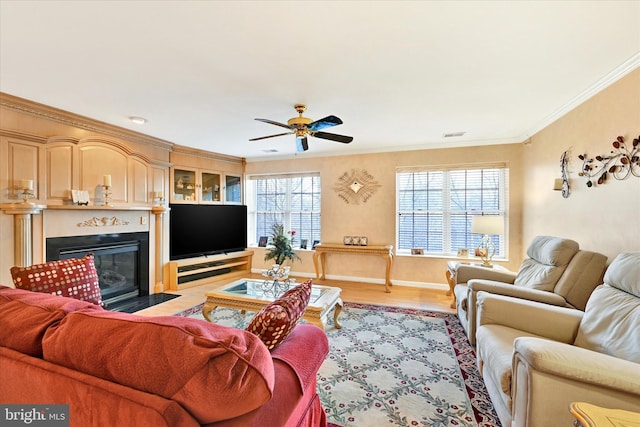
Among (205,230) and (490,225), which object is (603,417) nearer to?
(490,225)

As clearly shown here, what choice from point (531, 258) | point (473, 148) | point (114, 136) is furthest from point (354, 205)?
point (114, 136)

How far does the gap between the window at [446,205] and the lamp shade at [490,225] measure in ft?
3.16

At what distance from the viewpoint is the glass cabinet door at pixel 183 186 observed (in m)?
4.74

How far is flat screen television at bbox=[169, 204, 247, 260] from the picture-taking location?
4.70 meters

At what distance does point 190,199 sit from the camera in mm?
4961

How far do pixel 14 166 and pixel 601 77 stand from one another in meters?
5.54

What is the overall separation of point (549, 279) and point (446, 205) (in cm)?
232

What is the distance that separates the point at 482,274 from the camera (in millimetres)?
3061

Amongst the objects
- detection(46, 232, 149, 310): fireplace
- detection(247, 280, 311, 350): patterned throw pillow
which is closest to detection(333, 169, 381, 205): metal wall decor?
detection(46, 232, 149, 310): fireplace

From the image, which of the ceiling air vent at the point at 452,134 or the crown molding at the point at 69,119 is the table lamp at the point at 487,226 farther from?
the crown molding at the point at 69,119

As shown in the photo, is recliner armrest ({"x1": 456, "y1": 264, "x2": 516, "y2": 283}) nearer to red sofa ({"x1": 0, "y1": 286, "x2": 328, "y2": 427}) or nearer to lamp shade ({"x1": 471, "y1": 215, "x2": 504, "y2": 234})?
lamp shade ({"x1": 471, "y1": 215, "x2": 504, "y2": 234})

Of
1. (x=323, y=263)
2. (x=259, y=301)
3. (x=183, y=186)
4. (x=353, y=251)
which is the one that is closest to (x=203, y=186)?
(x=183, y=186)

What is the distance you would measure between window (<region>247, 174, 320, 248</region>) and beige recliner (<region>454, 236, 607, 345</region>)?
10.4 feet

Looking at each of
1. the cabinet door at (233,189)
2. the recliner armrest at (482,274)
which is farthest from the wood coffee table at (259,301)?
the cabinet door at (233,189)
